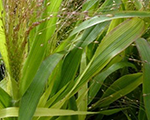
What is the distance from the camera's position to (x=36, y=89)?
2.26ft

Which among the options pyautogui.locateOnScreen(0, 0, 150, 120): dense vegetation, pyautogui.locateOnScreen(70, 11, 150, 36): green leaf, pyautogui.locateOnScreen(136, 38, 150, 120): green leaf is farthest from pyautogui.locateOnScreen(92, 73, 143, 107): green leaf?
pyautogui.locateOnScreen(70, 11, 150, 36): green leaf

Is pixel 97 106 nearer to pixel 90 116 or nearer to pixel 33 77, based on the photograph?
pixel 90 116

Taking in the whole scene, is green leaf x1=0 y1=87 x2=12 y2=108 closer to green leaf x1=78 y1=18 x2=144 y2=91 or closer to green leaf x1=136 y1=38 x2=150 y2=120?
green leaf x1=78 y1=18 x2=144 y2=91

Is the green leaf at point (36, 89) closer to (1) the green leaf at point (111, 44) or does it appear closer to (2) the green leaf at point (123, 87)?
(1) the green leaf at point (111, 44)

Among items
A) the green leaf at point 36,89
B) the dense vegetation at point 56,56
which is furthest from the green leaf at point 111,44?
the green leaf at point 36,89

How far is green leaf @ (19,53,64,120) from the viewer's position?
0.65 m

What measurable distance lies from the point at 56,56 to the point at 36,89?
10 cm

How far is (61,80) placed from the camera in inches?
34.0

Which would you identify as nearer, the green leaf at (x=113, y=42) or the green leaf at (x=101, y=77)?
the green leaf at (x=113, y=42)

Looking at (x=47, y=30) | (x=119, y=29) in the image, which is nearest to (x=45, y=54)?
(x=47, y=30)

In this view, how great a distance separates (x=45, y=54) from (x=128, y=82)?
0.30 m

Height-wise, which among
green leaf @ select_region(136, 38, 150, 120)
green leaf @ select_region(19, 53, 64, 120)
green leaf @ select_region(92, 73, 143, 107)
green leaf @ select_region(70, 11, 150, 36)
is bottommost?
green leaf @ select_region(92, 73, 143, 107)

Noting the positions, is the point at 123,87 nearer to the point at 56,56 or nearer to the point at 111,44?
the point at 111,44

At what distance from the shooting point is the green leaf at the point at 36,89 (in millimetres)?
652
